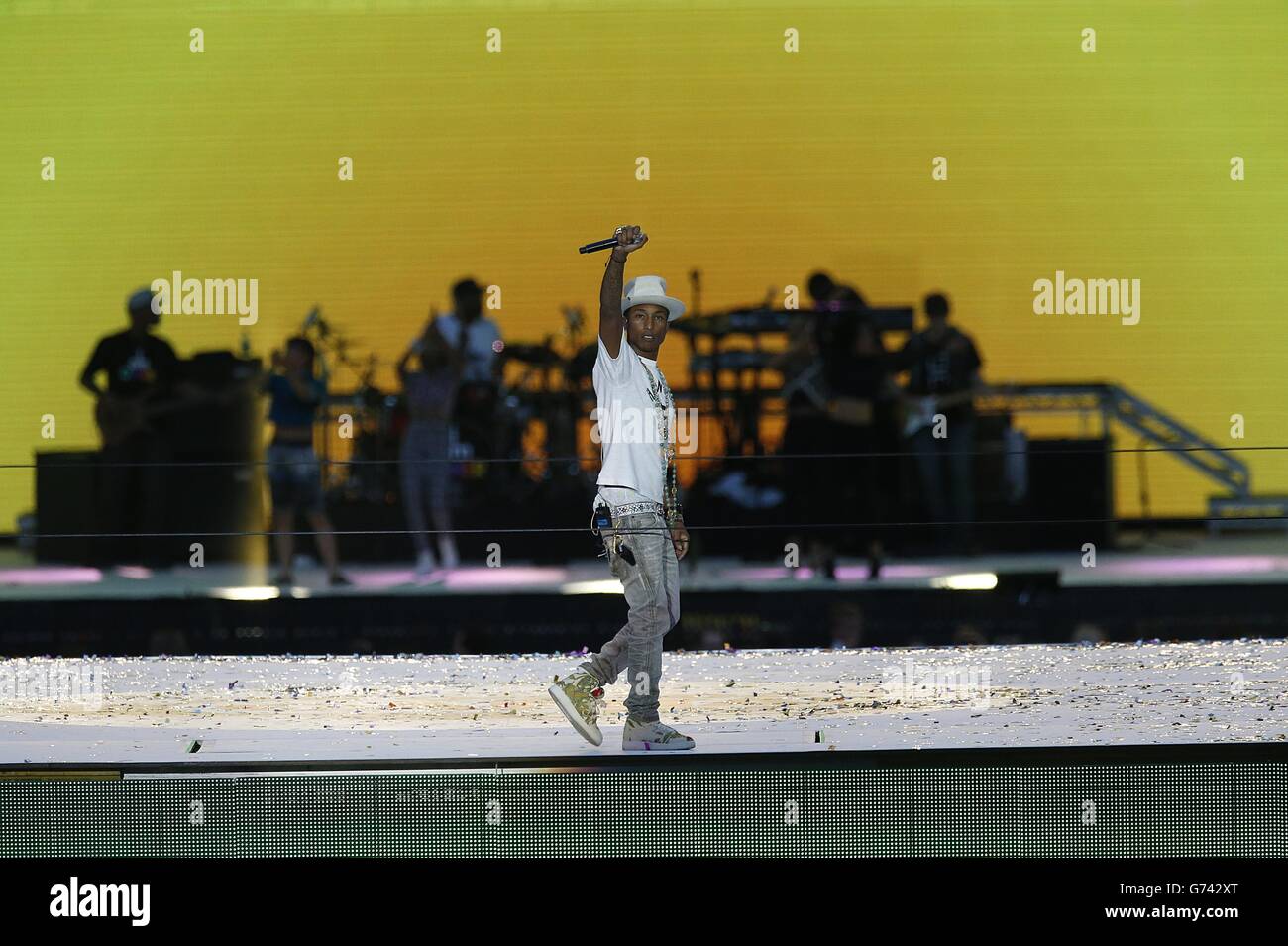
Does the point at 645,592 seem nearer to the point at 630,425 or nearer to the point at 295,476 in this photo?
the point at 630,425

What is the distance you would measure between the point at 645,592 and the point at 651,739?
15.0 inches

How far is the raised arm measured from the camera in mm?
4641

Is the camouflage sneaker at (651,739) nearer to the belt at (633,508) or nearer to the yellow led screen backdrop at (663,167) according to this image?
the belt at (633,508)

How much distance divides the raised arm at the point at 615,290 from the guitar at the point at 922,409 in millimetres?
3323

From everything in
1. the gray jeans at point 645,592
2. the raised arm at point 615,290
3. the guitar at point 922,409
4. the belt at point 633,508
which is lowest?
the gray jeans at point 645,592

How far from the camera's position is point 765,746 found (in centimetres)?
496

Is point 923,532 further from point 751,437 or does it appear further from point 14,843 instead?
point 14,843

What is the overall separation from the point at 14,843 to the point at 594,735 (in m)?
1.52

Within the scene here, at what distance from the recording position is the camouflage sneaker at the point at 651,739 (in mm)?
4914

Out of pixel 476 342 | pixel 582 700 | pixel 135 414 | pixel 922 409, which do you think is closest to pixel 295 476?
pixel 135 414

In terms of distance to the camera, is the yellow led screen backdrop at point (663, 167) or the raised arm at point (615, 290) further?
the yellow led screen backdrop at point (663, 167)
